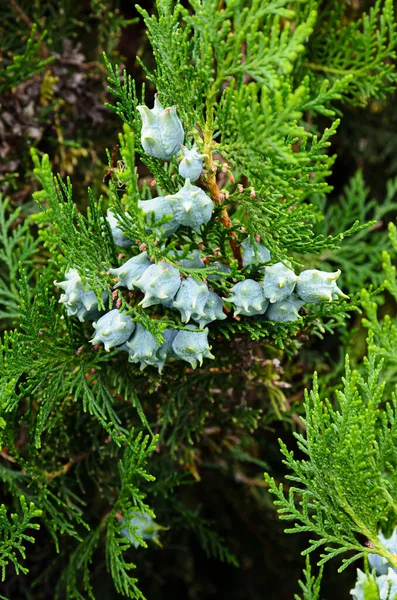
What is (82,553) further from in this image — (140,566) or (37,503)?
(140,566)

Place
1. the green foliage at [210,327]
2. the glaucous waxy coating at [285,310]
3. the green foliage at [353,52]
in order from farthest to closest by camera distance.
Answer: the green foliage at [353,52]
the glaucous waxy coating at [285,310]
the green foliage at [210,327]

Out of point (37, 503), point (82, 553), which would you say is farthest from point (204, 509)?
point (37, 503)

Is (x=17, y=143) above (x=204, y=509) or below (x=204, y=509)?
above

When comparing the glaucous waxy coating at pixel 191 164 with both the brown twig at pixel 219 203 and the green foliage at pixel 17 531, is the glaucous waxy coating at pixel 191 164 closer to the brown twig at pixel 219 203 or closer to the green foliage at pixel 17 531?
the brown twig at pixel 219 203

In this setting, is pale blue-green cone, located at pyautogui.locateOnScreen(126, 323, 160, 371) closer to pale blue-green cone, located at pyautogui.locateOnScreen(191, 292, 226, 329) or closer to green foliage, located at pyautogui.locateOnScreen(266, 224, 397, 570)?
pale blue-green cone, located at pyautogui.locateOnScreen(191, 292, 226, 329)

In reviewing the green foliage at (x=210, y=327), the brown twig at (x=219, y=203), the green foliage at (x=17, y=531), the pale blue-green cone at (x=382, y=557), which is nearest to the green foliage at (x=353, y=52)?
the green foliage at (x=210, y=327)

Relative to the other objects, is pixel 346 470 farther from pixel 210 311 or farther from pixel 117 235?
pixel 117 235
